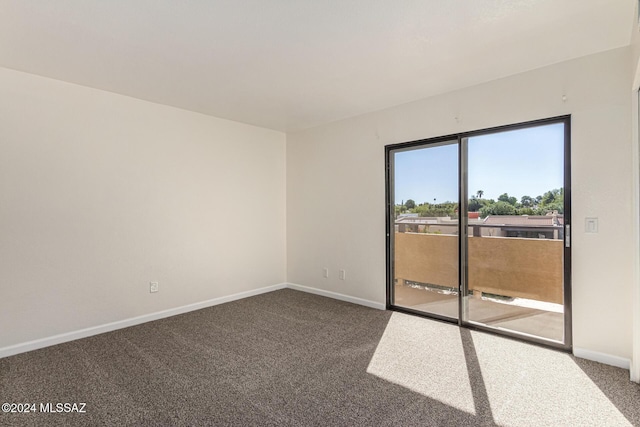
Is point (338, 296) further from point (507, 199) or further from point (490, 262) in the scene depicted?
point (507, 199)

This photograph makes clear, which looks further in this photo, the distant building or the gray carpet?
the distant building

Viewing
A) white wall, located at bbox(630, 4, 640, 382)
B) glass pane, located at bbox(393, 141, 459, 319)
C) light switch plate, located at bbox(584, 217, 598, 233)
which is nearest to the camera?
white wall, located at bbox(630, 4, 640, 382)

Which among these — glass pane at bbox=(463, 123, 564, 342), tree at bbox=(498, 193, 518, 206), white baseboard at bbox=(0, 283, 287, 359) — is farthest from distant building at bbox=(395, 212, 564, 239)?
white baseboard at bbox=(0, 283, 287, 359)

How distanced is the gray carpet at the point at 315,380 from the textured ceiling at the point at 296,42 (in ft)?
8.15

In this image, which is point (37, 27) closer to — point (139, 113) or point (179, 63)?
point (179, 63)

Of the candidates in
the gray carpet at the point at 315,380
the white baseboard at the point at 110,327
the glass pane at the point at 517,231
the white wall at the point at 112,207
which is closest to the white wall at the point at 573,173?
the glass pane at the point at 517,231

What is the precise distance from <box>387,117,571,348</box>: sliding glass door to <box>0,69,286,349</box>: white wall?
2.19 m

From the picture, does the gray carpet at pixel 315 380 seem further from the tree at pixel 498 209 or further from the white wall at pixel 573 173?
the tree at pixel 498 209

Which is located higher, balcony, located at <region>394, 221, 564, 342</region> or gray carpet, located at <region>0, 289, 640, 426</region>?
balcony, located at <region>394, 221, 564, 342</region>

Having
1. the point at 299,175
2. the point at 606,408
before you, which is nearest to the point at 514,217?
the point at 606,408

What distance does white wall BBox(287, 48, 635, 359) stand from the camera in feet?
8.45

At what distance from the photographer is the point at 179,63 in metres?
2.78

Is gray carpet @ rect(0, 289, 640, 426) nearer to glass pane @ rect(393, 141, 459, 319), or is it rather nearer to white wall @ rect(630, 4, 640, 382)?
white wall @ rect(630, 4, 640, 382)

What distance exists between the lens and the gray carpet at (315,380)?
6.50 ft
